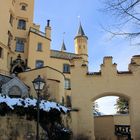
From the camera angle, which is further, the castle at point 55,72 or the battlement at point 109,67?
the battlement at point 109,67

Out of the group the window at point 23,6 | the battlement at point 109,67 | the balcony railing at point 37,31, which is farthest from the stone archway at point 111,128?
the window at point 23,6

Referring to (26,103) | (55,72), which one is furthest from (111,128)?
(26,103)

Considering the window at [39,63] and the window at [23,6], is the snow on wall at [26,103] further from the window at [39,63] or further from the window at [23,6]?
the window at [23,6]

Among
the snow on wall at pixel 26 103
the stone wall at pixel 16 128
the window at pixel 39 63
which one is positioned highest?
the window at pixel 39 63

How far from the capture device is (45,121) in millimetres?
21734

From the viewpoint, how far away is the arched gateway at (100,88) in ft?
76.0

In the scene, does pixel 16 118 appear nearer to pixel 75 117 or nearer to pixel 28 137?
pixel 28 137

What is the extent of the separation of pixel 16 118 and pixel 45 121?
2.37 m

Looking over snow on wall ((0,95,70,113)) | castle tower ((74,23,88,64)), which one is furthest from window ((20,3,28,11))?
snow on wall ((0,95,70,113))

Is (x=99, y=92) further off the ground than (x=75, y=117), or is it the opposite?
(x=99, y=92)

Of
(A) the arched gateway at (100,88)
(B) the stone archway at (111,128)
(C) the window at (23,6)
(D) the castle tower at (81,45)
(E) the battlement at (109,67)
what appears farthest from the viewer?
(D) the castle tower at (81,45)

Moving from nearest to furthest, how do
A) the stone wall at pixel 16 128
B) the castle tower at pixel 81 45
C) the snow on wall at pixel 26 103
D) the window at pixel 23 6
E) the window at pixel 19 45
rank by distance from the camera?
the stone wall at pixel 16 128 → the snow on wall at pixel 26 103 → the window at pixel 19 45 → the window at pixel 23 6 → the castle tower at pixel 81 45

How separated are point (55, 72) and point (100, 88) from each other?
1186 cm

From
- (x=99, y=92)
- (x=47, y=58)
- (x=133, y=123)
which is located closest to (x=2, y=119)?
(x=99, y=92)
